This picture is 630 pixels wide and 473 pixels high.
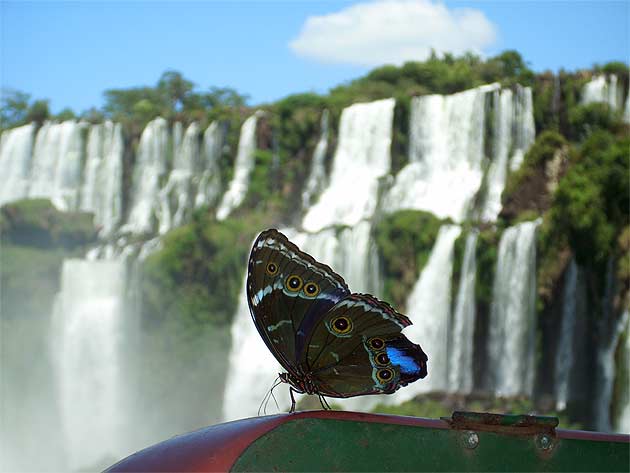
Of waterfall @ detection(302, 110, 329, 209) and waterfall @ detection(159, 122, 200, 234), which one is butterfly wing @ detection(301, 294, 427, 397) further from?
waterfall @ detection(159, 122, 200, 234)

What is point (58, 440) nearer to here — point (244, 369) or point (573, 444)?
point (244, 369)

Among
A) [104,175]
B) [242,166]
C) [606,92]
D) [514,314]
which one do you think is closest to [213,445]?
[514,314]

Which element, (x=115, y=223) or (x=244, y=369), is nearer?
(x=244, y=369)

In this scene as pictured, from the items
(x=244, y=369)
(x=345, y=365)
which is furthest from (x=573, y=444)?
(x=244, y=369)

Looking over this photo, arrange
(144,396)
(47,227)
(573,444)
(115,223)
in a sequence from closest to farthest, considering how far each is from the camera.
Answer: (573,444), (144,396), (47,227), (115,223)

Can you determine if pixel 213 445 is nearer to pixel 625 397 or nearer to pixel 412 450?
pixel 412 450

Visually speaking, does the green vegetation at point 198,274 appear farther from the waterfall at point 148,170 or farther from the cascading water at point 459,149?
the waterfall at point 148,170

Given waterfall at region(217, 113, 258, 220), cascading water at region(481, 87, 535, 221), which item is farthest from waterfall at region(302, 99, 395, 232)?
cascading water at region(481, 87, 535, 221)
